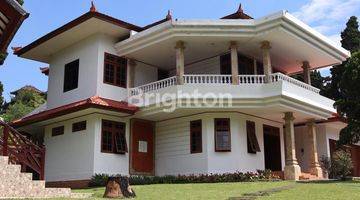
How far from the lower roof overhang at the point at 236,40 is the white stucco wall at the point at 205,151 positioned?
3.16m

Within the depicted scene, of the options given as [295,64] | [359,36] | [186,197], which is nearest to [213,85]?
[295,64]

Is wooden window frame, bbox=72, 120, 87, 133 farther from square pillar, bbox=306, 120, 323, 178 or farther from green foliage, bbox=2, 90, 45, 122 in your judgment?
green foliage, bbox=2, 90, 45, 122

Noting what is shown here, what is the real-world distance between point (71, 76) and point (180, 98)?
21.8 feet

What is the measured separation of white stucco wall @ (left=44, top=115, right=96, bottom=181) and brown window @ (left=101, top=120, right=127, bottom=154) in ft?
1.71

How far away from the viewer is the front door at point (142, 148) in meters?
22.0

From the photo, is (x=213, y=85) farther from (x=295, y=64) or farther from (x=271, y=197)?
(x=271, y=197)

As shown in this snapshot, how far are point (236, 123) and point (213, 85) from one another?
197 centimetres

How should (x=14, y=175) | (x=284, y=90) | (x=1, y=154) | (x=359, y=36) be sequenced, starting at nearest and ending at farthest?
(x=14, y=175)
(x=1, y=154)
(x=284, y=90)
(x=359, y=36)

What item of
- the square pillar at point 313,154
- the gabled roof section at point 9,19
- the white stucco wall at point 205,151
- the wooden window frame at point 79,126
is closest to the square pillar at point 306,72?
the square pillar at point 313,154

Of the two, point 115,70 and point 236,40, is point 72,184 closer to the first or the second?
point 115,70

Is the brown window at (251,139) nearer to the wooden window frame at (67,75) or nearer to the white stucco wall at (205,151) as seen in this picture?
the white stucco wall at (205,151)

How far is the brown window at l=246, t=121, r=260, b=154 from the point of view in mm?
21359

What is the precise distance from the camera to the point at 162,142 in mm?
22703

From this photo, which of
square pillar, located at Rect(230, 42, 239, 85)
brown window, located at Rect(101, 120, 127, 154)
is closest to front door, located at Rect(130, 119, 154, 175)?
brown window, located at Rect(101, 120, 127, 154)
